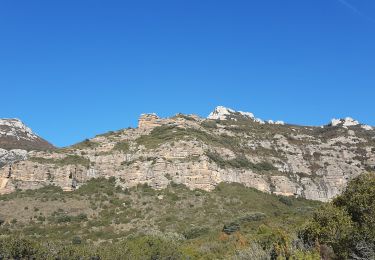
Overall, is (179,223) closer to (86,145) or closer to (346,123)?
(86,145)

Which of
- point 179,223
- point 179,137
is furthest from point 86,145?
point 179,223

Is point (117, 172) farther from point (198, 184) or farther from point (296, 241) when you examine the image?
point (296, 241)

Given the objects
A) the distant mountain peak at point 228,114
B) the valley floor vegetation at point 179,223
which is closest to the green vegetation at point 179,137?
the valley floor vegetation at point 179,223

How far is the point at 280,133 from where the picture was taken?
11356cm

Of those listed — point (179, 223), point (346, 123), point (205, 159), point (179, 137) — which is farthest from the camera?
point (346, 123)

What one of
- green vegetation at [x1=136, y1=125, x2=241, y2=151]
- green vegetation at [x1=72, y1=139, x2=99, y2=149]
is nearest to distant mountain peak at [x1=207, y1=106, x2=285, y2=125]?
green vegetation at [x1=136, y1=125, x2=241, y2=151]

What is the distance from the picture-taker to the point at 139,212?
7450cm

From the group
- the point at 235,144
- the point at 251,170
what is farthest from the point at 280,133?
the point at 251,170

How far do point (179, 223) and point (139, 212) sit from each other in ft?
28.2

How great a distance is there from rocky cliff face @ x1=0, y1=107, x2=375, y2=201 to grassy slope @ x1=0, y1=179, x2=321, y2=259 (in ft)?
9.47

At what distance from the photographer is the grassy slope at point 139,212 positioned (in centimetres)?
6359

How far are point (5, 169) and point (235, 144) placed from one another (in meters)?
48.6

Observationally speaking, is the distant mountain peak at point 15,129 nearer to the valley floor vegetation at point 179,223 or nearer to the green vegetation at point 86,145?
the green vegetation at point 86,145

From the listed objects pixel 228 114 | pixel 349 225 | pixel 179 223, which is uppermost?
pixel 228 114
